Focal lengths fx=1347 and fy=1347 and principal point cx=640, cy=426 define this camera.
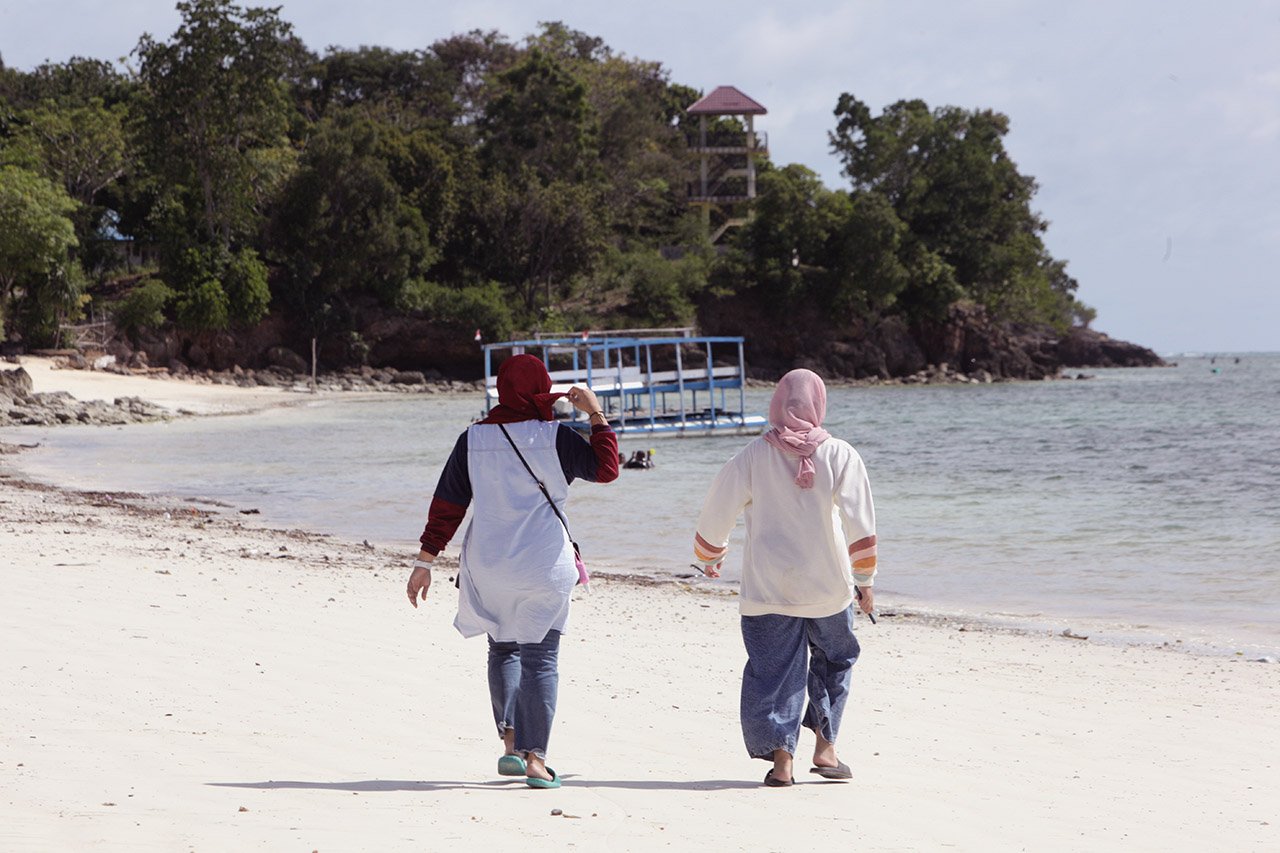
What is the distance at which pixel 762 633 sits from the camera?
15.6 ft

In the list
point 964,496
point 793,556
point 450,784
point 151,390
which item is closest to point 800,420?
point 793,556

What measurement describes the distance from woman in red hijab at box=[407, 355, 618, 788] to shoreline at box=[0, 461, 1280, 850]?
301mm

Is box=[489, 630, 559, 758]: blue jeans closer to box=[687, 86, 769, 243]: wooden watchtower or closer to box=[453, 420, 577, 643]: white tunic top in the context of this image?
box=[453, 420, 577, 643]: white tunic top

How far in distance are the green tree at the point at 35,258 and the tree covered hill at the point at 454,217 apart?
84mm

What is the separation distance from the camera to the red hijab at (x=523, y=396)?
14.9 feet

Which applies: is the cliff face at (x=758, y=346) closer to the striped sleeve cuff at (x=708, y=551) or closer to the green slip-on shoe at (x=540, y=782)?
the striped sleeve cuff at (x=708, y=551)

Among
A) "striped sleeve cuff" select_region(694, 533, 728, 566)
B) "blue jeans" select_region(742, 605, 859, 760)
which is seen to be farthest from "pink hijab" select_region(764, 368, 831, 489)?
"blue jeans" select_region(742, 605, 859, 760)

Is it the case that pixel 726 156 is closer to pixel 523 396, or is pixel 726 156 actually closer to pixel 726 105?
pixel 726 105

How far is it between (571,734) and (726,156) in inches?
2835

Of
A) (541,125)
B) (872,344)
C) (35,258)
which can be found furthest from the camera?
(872,344)

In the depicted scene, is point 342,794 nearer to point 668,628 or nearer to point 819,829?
point 819,829

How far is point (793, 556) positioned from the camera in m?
4.66

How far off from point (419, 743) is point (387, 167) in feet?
180

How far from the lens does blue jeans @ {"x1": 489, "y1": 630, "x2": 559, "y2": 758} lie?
14.9 ft
